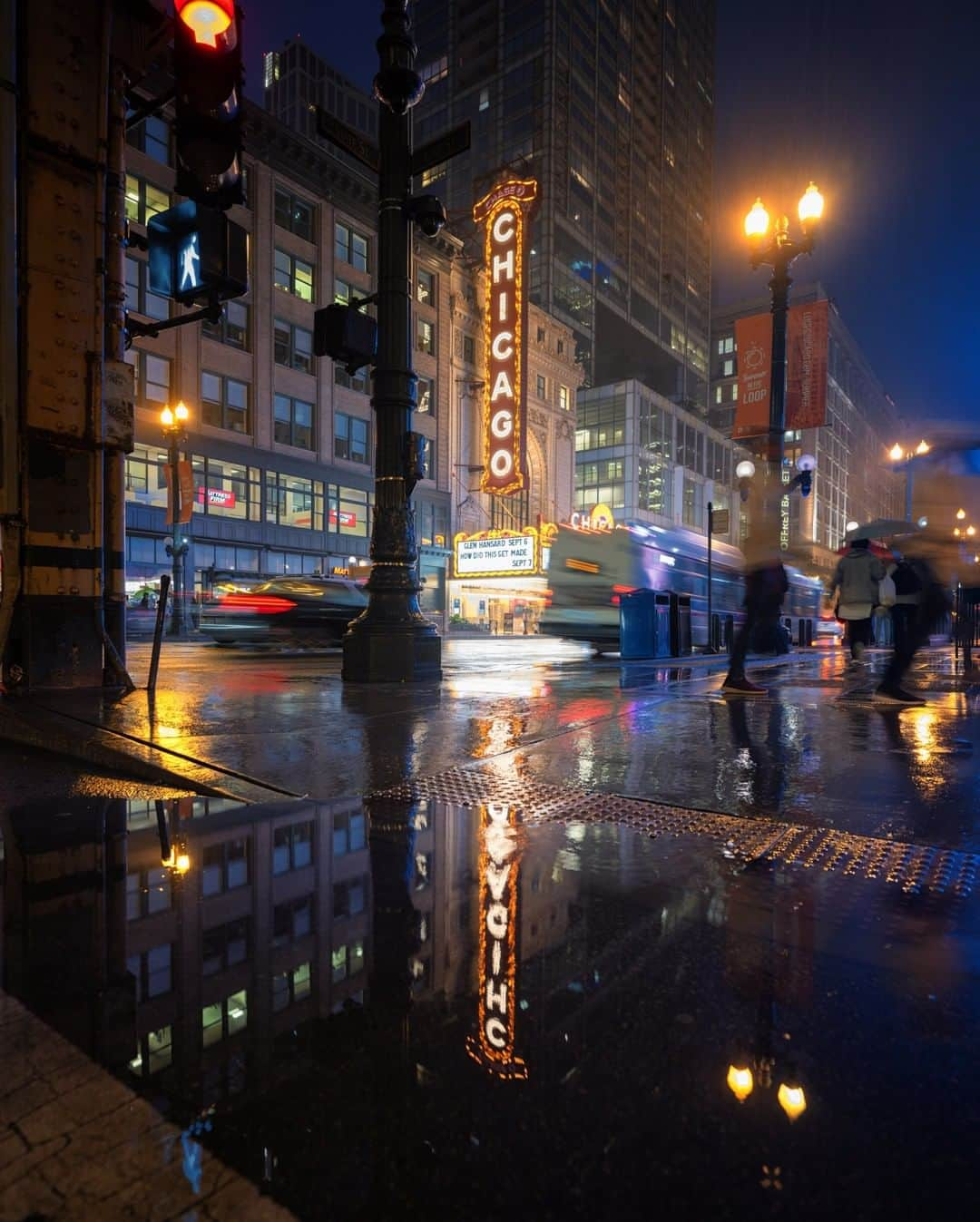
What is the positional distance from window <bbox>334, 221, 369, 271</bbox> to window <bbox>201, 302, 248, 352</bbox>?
24.4 ft

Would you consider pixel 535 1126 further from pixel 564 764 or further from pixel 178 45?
pixel 178 45

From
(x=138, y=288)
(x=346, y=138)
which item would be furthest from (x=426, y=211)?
(x=138, y=288)

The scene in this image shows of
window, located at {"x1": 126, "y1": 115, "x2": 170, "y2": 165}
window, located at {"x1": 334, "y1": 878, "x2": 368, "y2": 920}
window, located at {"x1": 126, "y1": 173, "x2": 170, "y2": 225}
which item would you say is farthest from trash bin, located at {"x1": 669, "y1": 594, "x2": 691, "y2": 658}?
window, located at {"x1": 126, "y1": 115, "x2": 170, "y2": 165}

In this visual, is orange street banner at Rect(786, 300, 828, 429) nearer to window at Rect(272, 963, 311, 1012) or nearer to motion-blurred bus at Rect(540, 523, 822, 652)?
motion-blurred bus at Rect(540, 523, 822, 652)

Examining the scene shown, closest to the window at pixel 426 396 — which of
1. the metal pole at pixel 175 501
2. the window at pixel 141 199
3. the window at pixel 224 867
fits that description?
the window at pixel 141 199

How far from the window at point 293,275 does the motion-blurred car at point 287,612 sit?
24.4m

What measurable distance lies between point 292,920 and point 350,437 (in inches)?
1506

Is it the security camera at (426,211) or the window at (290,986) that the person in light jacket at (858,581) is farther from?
the window at (290,986)

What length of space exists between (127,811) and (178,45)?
15.8ft

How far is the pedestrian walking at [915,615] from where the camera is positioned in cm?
621

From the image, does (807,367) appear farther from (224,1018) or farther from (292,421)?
(292,421)

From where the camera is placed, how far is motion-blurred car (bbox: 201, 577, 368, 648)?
52.5 feet

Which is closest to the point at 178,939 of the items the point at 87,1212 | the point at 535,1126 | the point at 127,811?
the point at 87,1212

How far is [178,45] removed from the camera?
450 centimetres
